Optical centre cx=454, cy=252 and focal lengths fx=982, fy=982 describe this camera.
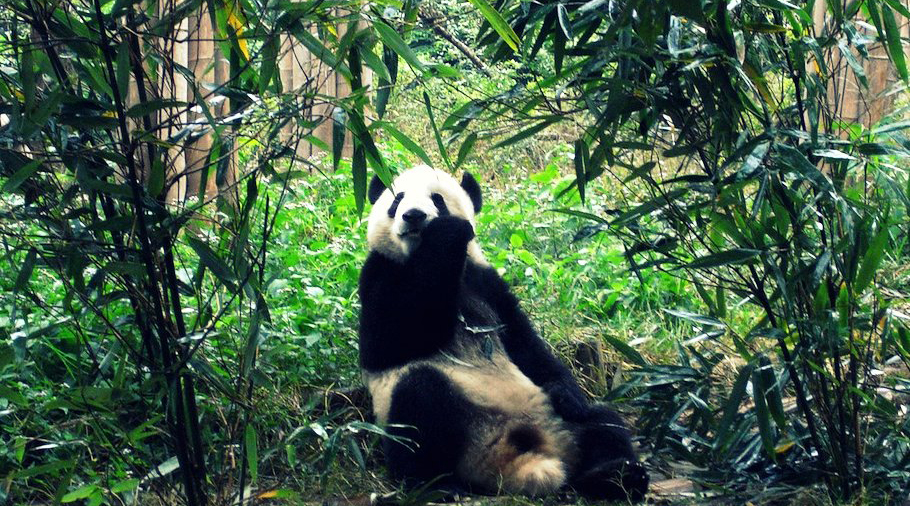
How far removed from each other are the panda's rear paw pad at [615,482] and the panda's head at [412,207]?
106 cm

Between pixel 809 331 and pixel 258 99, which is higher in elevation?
pixel 258 99

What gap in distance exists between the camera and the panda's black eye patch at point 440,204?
3953 millimetres

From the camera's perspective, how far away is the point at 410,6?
259cm

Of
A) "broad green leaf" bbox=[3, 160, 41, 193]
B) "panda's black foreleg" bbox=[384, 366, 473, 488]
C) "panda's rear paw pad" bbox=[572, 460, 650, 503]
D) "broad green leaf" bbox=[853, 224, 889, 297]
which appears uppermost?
"broad green leaf" bbox=[3, 160, 41, 193]

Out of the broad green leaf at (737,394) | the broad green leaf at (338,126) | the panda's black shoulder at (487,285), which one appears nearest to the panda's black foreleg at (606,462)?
the panda's black shoulder at (487,285)

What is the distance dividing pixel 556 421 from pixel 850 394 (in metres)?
1.14

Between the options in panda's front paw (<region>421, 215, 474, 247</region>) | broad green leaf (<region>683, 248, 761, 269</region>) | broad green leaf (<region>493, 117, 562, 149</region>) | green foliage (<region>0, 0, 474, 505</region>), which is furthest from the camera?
panda's front paw (<region>421, 215, 474, 247</region>)

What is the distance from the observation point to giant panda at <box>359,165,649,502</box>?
3361 mm

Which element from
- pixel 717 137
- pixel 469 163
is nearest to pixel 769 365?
pixel 717 137

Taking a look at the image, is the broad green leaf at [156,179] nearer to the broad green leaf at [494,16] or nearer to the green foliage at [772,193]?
the broad green leaf at [494,16]

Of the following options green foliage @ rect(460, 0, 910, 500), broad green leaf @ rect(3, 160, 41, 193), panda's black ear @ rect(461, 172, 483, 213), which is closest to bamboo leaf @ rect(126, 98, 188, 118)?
broad green leaf @ rect(3, 160, 41, 193)

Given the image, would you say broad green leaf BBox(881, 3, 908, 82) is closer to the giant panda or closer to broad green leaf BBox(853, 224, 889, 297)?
broad green leaf BBox(853, 224, 889, 297)

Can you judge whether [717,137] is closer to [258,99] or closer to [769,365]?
[769,365]

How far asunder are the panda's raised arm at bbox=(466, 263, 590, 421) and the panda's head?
4.6 inches
